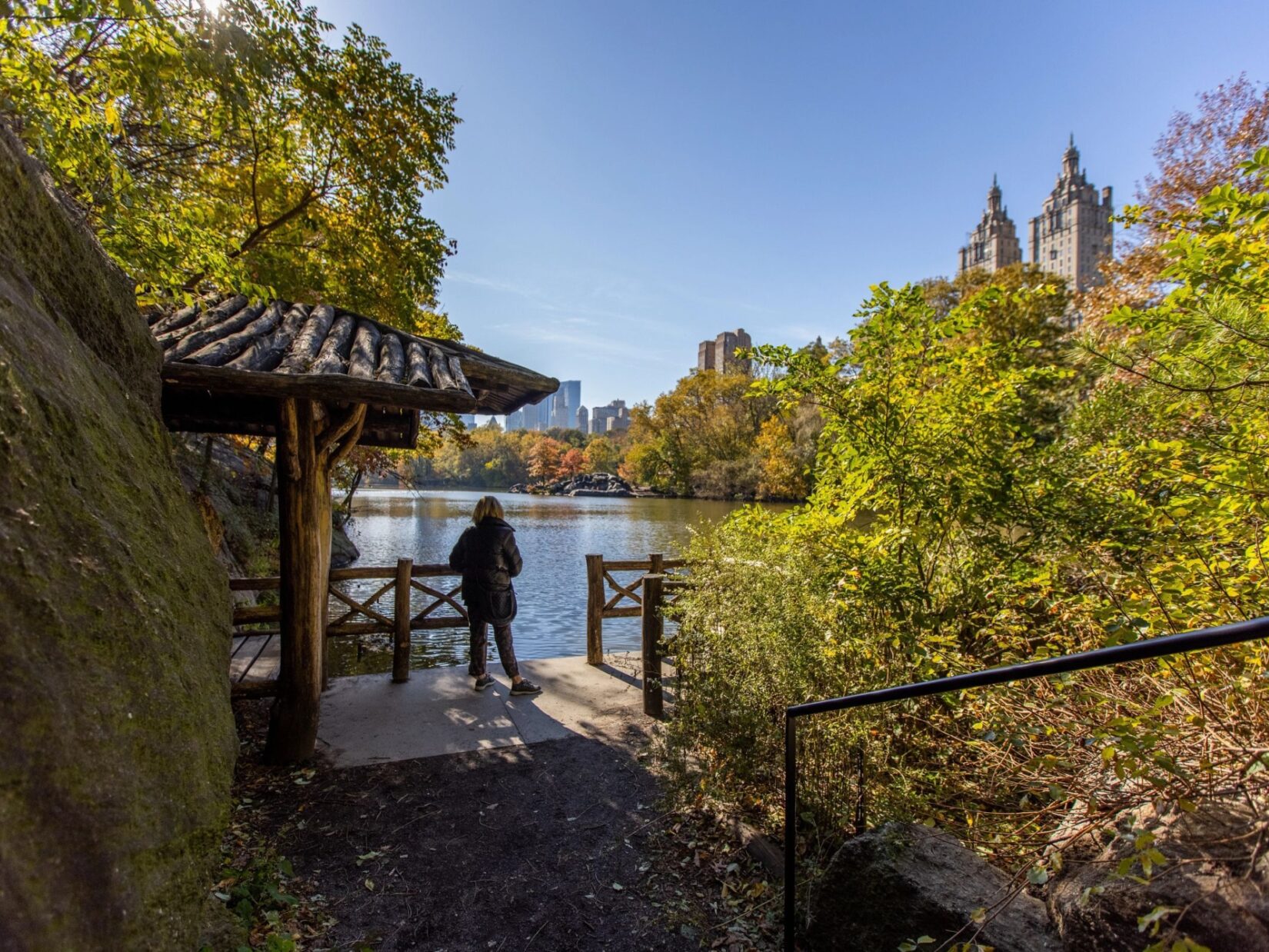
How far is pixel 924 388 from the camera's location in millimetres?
3668

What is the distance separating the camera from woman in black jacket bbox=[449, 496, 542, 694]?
18.5 feet

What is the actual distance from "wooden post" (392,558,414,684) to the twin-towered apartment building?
83161 mm

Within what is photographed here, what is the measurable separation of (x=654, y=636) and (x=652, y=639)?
1.2 inches

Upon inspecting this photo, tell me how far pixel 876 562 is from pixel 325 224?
29.0ft

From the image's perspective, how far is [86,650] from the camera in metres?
1.30

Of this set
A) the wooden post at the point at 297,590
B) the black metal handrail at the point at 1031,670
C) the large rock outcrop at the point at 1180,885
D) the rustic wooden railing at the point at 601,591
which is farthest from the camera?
the rustic wooden railing at the point at 601,591

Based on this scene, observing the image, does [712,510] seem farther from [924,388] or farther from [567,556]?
[924,388]

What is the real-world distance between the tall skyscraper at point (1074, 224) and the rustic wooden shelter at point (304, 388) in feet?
296

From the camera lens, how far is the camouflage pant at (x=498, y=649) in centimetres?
561

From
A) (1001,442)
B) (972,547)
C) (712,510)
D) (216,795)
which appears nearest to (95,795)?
(216,795)

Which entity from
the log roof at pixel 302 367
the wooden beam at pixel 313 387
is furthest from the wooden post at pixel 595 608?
the wooden beam at pixel 313 387

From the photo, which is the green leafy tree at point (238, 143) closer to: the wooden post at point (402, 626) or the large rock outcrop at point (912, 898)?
the wooden post at point (402, 626)

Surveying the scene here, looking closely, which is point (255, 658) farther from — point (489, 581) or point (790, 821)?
point (790, 821)

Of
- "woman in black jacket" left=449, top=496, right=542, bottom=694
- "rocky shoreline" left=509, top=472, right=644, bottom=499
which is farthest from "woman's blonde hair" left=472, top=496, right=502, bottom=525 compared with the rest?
"rocky shoreline" left=509, top=472, right=644, bottom=499
